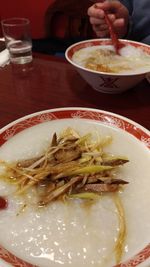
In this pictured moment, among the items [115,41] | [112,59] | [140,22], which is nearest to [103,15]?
[115,41]

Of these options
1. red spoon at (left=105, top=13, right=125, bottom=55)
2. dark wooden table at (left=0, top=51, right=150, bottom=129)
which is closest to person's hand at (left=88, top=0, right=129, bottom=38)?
red spoon at (left=105, top=13, right=125, bottom=55)

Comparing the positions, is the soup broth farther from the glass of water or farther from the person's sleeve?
the person's sleeve

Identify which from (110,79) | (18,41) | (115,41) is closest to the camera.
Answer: (110,79)

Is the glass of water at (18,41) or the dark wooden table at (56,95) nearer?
the dark wooden table at (56,95)

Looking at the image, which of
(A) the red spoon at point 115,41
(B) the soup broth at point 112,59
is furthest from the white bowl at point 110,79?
(A) the red spoon at point 115,41

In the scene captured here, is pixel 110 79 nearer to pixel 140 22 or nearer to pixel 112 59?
pixel 112 59

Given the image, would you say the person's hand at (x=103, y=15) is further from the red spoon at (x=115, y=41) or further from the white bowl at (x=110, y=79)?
the white bowl at (x=110, y=79)

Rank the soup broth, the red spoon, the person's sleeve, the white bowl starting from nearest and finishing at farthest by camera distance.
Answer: the white bowl → the soup broth → the red spoon → the person's sleeve
